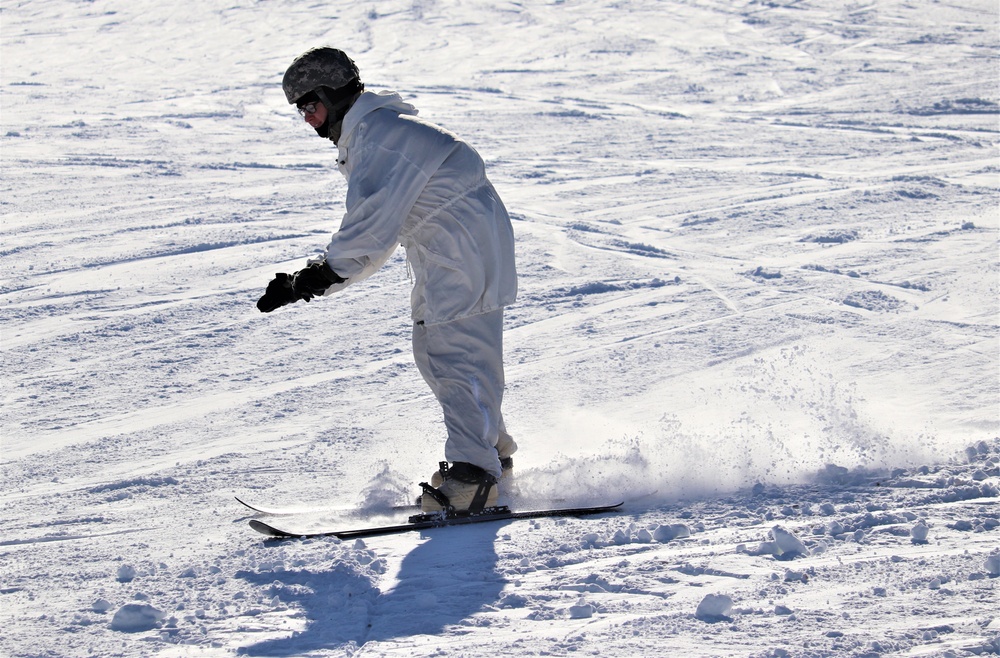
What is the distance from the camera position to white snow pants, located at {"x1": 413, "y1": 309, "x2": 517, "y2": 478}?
3.87 metres

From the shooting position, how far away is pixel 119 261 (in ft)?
26.2

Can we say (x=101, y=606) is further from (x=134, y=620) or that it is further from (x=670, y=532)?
(x=670, y=532)

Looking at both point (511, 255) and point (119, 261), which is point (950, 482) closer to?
point (511, 255)

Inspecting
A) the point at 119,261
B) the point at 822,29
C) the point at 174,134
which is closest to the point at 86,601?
the point at 119,261

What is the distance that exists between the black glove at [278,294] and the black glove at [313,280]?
2 cm

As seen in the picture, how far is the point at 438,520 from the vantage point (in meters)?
3.81

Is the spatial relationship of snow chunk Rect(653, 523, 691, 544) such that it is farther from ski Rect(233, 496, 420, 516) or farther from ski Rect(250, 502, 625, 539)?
ski Rect(233, 496, 420, 516)

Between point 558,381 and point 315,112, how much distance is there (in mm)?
2346

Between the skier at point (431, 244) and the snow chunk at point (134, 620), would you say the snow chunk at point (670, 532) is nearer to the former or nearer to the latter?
the skier at point (431, 244)

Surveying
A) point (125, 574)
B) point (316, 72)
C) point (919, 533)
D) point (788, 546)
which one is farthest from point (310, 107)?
point (919, 533)

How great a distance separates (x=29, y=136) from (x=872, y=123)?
8854mm

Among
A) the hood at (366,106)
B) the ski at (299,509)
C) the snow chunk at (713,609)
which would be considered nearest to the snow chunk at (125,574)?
the ski at (299,509)

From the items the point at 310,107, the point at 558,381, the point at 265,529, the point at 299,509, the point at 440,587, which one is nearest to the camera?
the point at 440,587

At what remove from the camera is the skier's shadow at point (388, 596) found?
286 centimetres
